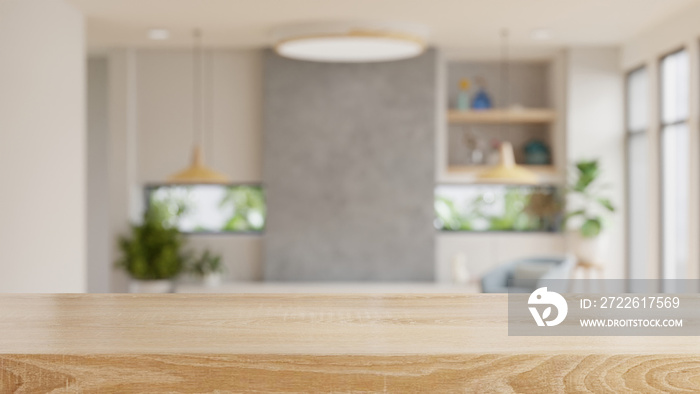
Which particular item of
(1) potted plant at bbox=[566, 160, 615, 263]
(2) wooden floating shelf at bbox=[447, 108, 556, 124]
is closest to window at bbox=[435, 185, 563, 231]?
(1) potted plant at bbox=[566, 160, 615, 263]

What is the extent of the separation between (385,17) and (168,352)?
5477 mm

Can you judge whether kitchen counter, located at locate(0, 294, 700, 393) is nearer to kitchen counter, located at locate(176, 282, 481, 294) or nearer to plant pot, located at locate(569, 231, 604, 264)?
kitchen counter, located at locate(176, 282, 481, 294)

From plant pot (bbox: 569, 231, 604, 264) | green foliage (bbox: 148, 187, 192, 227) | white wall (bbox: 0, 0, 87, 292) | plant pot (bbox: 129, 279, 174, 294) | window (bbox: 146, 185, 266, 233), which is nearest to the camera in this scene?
white wall (bbox: 0, 0, 87, 292)

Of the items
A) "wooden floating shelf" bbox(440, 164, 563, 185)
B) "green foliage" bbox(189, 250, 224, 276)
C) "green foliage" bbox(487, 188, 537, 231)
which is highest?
"wooden floating shelf" bbox(440, 164, 563, 185)

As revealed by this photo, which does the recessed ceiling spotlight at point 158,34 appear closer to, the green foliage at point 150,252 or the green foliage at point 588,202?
the green foliage at point 150,252

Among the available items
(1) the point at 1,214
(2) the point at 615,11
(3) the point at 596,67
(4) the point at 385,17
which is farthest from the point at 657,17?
(1) the point at 1,214

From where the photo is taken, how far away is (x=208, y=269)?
7348 millimetres

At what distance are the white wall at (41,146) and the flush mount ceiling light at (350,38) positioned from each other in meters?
1.68

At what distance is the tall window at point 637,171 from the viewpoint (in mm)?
7000

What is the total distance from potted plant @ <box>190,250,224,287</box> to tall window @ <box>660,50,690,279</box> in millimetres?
4073

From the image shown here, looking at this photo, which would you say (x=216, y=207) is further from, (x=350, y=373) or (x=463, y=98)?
(x=350, y=373)

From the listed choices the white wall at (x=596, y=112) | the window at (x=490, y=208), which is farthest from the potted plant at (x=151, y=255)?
the white wall at (x=596, y=112)

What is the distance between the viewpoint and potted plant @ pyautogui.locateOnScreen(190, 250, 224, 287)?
7.30m

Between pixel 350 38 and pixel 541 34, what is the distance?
1.82 meters
